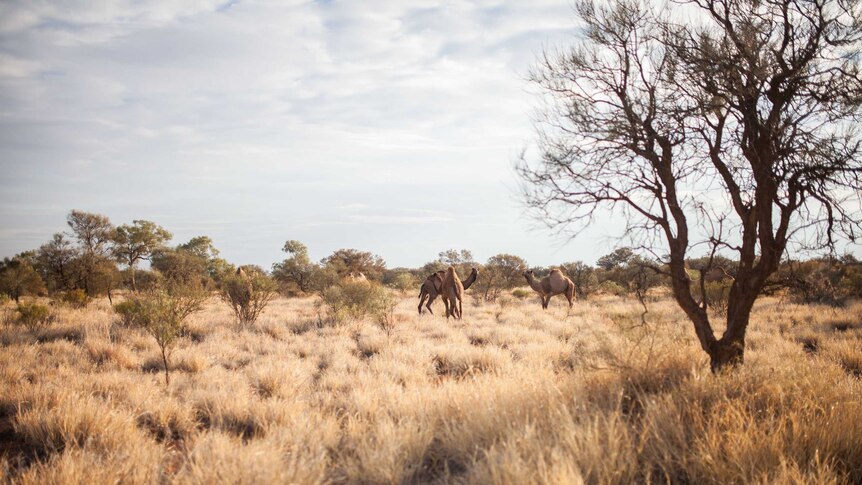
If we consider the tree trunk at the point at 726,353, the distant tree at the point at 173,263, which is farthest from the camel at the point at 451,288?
the distant tree at the point at 173,263

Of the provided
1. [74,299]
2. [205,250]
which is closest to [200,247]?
[205,250]

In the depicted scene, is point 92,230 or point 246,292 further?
point 92,230

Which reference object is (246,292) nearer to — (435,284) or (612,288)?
(435,284)

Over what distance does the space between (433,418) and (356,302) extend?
40.8ft

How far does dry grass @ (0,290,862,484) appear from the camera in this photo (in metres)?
3.45

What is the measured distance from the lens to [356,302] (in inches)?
660

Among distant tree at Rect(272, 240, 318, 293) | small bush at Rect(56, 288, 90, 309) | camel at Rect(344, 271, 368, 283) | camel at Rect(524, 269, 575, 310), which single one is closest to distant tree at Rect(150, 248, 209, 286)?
distant tree at Rect(272, 240, 318, 293)

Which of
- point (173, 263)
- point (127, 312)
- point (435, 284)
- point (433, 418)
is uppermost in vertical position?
point (173, 263)

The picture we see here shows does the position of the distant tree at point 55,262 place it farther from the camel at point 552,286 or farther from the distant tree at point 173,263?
the camel at point 552,286

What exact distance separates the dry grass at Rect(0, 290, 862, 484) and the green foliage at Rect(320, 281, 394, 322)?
14.8ft

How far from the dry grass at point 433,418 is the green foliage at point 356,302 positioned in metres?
4.51

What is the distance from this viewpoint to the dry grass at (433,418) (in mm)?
3447

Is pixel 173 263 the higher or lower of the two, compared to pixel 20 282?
higher

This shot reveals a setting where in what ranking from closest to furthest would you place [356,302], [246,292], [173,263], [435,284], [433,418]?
[433,418]
[246,292]
[356,302]
[435,284]
[173,263]
